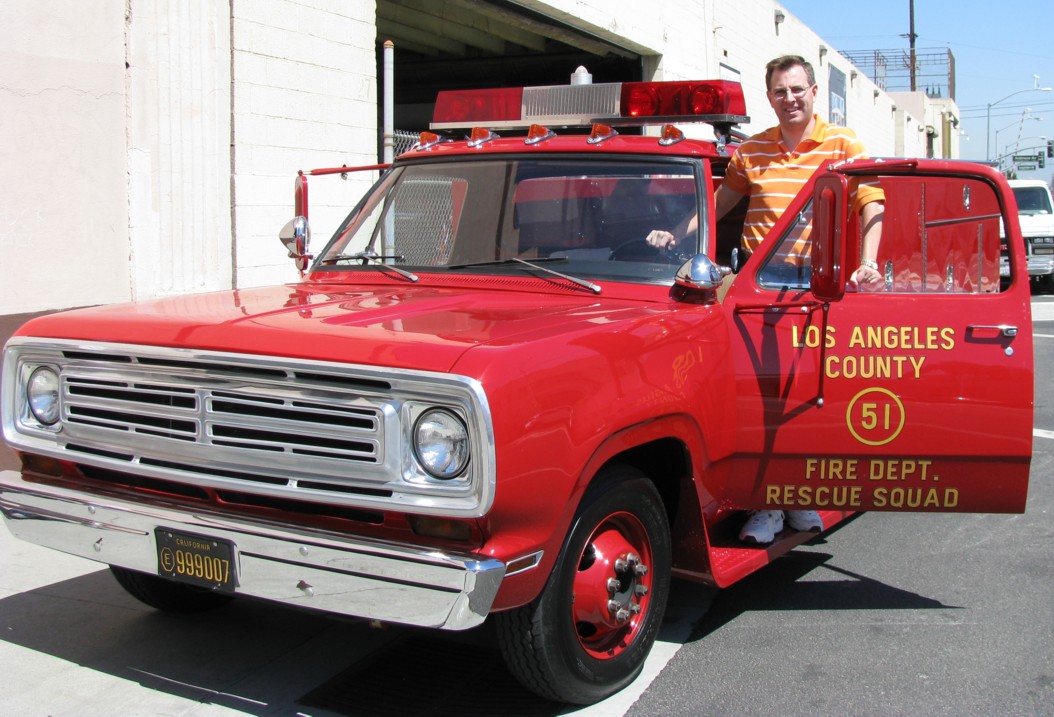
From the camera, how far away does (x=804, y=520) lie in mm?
4824

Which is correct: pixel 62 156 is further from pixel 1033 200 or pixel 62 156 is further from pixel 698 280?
pixel 1033 200

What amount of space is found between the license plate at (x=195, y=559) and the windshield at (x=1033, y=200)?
872 inches

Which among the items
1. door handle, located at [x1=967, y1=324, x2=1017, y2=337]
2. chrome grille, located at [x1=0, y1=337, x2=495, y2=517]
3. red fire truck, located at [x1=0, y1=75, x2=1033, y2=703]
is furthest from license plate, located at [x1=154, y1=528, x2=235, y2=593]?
door handle, located at [x1=967, y1=324, x2=1017, y2=337]

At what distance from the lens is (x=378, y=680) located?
13.4 feet

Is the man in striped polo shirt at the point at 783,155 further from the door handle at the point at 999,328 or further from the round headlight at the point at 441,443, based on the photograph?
the round headlight at the point at 441,443

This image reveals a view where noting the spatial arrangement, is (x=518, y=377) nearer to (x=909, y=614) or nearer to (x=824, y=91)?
(x=909, y=614)

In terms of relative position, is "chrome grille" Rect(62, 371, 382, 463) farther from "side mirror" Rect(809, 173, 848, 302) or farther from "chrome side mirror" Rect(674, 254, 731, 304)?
"side mirror" Rect(809, 173, 848, 302)

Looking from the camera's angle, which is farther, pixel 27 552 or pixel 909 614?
pixel 27 552

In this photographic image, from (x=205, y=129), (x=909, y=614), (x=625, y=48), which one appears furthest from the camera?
(x=625, y=48)

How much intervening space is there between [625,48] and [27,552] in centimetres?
1120

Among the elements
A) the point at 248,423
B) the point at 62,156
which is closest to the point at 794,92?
the point at 248,423

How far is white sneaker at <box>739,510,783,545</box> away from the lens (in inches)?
181

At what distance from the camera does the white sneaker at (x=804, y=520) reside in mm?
4812

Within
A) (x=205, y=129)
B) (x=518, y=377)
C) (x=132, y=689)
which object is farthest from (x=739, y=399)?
(x=205, y=129)
